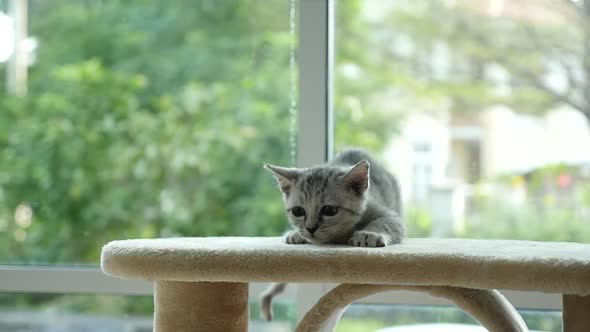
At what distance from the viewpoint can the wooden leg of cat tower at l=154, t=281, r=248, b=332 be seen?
1638 mm

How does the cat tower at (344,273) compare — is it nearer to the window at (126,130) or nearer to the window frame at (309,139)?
the window frame at (309,139)

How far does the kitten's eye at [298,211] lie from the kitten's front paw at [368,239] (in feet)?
0.60

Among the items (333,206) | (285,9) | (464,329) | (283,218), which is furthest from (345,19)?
(464,329)

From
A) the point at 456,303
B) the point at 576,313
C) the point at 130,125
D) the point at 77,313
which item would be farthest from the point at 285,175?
the point at 77,313

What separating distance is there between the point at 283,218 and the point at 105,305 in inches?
26.6

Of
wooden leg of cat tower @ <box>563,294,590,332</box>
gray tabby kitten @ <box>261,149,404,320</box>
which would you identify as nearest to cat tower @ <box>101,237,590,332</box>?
wooden leg of cat tower @ <box>563,294,590,332</box>

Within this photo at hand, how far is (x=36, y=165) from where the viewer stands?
255cm

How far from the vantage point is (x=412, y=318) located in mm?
2334

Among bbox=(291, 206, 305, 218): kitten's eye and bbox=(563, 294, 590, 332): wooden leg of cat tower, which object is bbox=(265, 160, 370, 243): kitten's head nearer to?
bbox=(291, 206, 305, 218): kitten's eye

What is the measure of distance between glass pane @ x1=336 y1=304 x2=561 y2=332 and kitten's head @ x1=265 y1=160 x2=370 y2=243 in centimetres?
62

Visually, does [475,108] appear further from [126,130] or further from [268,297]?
[126,130]

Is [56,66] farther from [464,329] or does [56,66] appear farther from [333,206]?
[464,329]

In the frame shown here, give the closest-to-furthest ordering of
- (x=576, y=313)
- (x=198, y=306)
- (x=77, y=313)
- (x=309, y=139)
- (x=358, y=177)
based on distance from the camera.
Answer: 1. (x=576, y=313)
2. (x=198, y=306)
3. (x=358, y=177)
4. (x=309, y=139)
5. (x=77, y=313)

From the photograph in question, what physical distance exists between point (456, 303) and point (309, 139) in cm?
92
